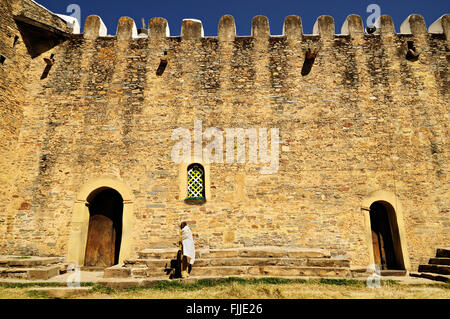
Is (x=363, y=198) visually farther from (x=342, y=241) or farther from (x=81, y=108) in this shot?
(x=81, y=108)

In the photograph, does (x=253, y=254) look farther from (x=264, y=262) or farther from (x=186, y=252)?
(x=186, y=252)

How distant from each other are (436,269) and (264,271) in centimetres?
439

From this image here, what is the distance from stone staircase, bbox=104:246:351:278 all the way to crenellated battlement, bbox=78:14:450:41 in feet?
21.6

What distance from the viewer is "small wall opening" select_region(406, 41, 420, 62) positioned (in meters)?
8.70

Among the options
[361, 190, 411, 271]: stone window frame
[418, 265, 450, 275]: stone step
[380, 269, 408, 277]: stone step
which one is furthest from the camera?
[361, 190, 411, 271]: stone window frame

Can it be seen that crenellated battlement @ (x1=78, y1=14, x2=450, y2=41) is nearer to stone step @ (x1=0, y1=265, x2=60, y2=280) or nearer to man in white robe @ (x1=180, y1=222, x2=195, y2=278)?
man in white robe @ (x1=180, y1=222, x2=195, y2=278)

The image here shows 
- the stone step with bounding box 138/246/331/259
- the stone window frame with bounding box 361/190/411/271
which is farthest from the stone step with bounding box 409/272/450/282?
the stone step with bounding box 138/246/331/259

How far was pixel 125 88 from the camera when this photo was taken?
865 cm

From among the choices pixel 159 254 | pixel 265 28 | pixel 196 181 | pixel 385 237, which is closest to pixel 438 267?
pixel 385 237

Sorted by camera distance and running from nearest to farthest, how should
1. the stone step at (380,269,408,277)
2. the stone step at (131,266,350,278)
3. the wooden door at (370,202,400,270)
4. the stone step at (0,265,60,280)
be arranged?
the stone step at (131,266,350,278) < the stone step at (0,265,60,280) < the stone step at (380,269,408,277) < the wooden door at (370,202,400,270)

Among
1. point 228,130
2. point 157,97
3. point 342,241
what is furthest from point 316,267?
point 157,97

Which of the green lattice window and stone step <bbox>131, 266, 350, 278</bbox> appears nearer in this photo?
stone step <bbox>131, 266, 350, 278</bbox>

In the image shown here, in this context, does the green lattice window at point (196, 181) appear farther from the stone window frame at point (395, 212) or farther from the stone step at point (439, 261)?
the stone step at point (439, 261)
